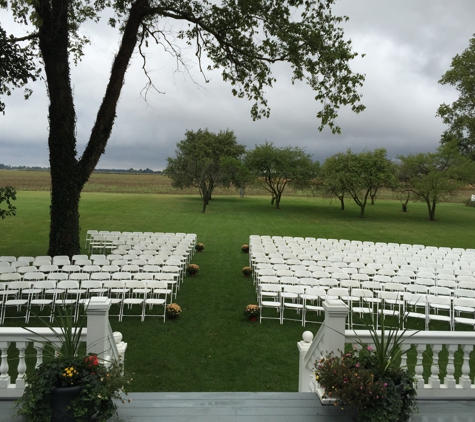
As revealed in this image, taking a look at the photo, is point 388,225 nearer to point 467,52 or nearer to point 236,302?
point 467,52

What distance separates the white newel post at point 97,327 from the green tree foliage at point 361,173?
3135 cm

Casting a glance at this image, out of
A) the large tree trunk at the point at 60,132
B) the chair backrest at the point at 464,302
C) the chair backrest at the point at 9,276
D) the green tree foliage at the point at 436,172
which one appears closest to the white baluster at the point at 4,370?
the chair backrest at the point at 9,276

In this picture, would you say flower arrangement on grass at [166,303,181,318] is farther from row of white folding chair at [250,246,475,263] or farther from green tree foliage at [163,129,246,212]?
green tree foliage at [163,129,246,212]

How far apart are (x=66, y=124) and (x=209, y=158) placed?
29705 mm

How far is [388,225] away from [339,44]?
2239 cm

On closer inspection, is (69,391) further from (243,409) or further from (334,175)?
(334,175)

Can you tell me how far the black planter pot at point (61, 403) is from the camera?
3.33 metres

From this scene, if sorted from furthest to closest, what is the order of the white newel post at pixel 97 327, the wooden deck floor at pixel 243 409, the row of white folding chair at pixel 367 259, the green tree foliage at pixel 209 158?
the green tree foliage at pixel 209 158
the row of white folding chair at pixel 367 259
the white newel post at pixel 97 327
the wooden deck floor at pixel 243 409

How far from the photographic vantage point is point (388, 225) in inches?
1247

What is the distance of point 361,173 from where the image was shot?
1334 inches

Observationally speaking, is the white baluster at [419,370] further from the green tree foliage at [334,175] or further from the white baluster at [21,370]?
the green tree foliage at [334,175]

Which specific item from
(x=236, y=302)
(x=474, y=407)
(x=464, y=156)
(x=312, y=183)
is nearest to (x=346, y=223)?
(x=312, y=183)

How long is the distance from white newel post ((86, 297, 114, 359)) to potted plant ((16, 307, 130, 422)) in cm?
53

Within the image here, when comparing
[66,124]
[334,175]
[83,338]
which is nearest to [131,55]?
[66,124]
